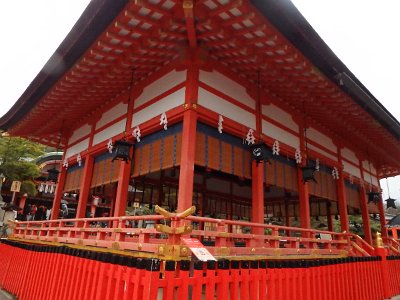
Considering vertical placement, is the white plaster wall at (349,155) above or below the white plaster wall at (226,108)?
above

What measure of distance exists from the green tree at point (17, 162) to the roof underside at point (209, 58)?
12082mm

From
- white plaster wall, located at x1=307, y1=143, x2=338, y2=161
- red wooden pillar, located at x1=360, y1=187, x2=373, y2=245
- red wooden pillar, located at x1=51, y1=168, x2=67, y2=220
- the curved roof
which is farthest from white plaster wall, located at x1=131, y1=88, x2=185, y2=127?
the curved roof

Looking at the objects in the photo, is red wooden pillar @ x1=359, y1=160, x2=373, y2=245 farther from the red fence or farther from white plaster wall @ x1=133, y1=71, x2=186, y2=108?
white plaster wall @ x1=133, y1=71, x2=186, y2=108

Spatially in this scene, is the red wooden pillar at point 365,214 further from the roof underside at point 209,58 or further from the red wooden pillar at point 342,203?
the roof underside at point 209,58

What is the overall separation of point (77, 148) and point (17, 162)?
43.5ft

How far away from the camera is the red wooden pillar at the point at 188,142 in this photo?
590 cm

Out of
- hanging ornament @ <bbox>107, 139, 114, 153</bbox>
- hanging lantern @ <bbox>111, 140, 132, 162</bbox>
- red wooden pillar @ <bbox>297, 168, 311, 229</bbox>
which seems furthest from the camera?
hanging ornament @ <bbox>107, 139, 114, 153</bbox>

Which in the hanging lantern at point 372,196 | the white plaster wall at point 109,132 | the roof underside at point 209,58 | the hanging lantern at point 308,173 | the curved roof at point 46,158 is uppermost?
the curved roof at point 46,158

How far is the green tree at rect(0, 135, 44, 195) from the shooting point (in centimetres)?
2089

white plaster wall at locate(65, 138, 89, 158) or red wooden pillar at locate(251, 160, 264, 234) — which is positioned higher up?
white plaster wall at locate(65, 138, 89, 158)

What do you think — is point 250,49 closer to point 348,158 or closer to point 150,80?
point 150,80

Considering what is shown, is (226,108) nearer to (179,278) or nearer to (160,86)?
(160,86)

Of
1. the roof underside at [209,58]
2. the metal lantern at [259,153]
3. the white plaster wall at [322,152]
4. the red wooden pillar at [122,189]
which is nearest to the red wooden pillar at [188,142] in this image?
the roof underside at [209,58]

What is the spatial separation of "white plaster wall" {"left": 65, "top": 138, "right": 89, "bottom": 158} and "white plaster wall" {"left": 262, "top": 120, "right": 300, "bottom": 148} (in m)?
6.48
